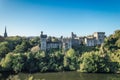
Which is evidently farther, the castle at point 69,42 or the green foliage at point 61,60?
the castle at point 69,42

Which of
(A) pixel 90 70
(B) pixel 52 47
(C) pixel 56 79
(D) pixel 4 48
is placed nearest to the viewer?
(C) pixel 56 79

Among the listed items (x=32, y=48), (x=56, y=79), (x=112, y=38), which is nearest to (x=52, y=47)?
(x=32, y=48)

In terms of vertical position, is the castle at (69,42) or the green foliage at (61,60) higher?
the castle at (69,42)

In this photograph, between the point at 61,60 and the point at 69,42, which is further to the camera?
the point at 69,42

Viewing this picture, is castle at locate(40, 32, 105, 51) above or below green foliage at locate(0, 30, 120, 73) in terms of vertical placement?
above

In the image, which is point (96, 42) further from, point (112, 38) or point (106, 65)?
point (106, 65)

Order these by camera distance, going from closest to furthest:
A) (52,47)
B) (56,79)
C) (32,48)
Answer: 1. (56,79)
2. (32,48)
3. (52,47)

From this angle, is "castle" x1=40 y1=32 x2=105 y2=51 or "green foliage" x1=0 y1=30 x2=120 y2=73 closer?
"green foliage" x1=0 y1=30 x2=120 y2=73

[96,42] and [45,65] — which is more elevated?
[96,42]

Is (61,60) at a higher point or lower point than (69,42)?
lower

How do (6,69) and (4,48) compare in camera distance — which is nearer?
(6,69)
